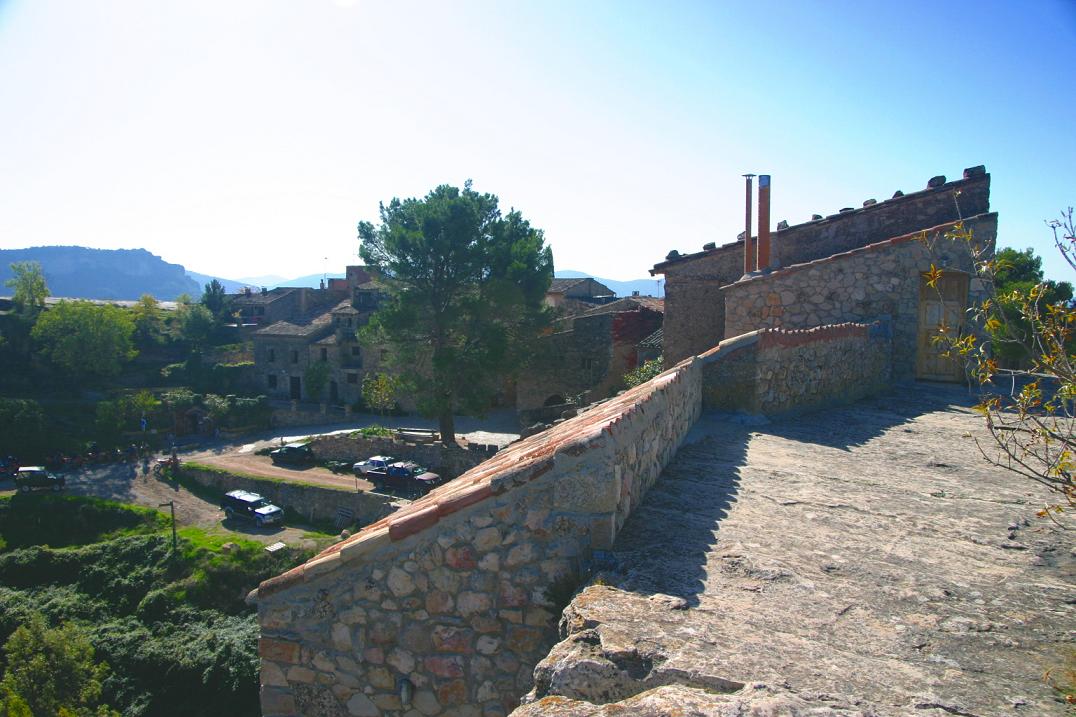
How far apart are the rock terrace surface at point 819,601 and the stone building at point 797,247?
6704 millimetres

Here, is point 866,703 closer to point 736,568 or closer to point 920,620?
point 920,620

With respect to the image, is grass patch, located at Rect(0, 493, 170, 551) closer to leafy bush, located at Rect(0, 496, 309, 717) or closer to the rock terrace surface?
leafy bush, located at Rect(0, 496, 309, 717)

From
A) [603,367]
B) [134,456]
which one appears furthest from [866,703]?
[134,456]

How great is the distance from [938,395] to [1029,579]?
7.45 meters

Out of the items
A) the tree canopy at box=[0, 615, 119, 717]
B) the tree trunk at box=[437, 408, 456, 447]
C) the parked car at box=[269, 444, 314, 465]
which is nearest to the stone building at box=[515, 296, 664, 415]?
the tree trunk at box=[437, 408, 456, 447]

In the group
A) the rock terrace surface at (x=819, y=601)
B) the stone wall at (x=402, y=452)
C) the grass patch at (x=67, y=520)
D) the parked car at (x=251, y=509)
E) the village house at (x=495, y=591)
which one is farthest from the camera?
the stone wall at (x=402, y=452)

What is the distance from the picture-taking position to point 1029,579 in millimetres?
3697

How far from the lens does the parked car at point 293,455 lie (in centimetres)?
3155

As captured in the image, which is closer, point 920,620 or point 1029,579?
point 920,620

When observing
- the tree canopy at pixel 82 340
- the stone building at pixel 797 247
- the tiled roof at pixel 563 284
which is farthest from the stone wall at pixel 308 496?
the tiled roof at pixel 563 284

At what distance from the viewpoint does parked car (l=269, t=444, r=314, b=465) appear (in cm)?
3155

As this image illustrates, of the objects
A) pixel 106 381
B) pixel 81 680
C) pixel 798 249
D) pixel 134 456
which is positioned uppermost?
pixel 798 249

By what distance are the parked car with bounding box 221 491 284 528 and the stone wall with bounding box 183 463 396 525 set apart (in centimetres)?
80

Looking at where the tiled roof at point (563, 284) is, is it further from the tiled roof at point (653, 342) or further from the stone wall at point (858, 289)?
the stone wall at point (858, 289)
